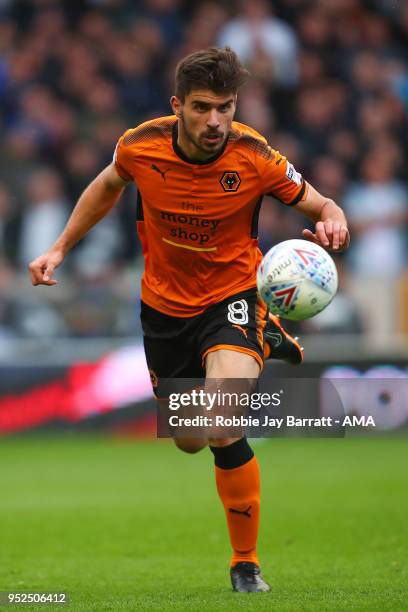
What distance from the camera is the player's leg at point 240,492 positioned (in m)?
5.84

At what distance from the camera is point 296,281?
5.44 m

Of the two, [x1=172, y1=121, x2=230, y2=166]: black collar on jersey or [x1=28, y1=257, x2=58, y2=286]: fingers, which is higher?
[x1=172, y1=121, x2=230, y2=166]: black collar on jersey

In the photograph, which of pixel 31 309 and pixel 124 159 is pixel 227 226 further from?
pixel 31 309

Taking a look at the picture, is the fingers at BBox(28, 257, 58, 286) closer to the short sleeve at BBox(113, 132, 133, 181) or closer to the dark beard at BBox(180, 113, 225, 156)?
the short sleeve at BBox(113, 132, 133, 181)

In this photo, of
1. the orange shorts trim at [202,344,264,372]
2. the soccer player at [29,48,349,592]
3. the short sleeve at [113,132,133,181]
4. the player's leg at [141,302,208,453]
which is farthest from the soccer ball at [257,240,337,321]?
the short sleeve at [113,132,133,181]

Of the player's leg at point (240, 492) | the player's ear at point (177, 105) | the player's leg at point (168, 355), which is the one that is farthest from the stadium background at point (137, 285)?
the player's ear at point (177, 105)

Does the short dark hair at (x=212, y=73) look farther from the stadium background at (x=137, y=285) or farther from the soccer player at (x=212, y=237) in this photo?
the stadium background at (x=137, y=285)

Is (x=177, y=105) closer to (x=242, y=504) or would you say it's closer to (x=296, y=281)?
(x=296, y=281)

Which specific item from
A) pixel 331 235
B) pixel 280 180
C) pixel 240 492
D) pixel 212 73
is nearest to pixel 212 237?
pixel 280 180

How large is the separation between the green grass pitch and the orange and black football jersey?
145 cm

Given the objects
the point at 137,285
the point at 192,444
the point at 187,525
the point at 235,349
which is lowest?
the point at 187,525

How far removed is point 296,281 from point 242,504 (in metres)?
1.19

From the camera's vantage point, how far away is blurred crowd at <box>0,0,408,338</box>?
13.8 m

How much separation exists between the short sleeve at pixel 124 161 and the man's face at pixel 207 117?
0.42 meters
